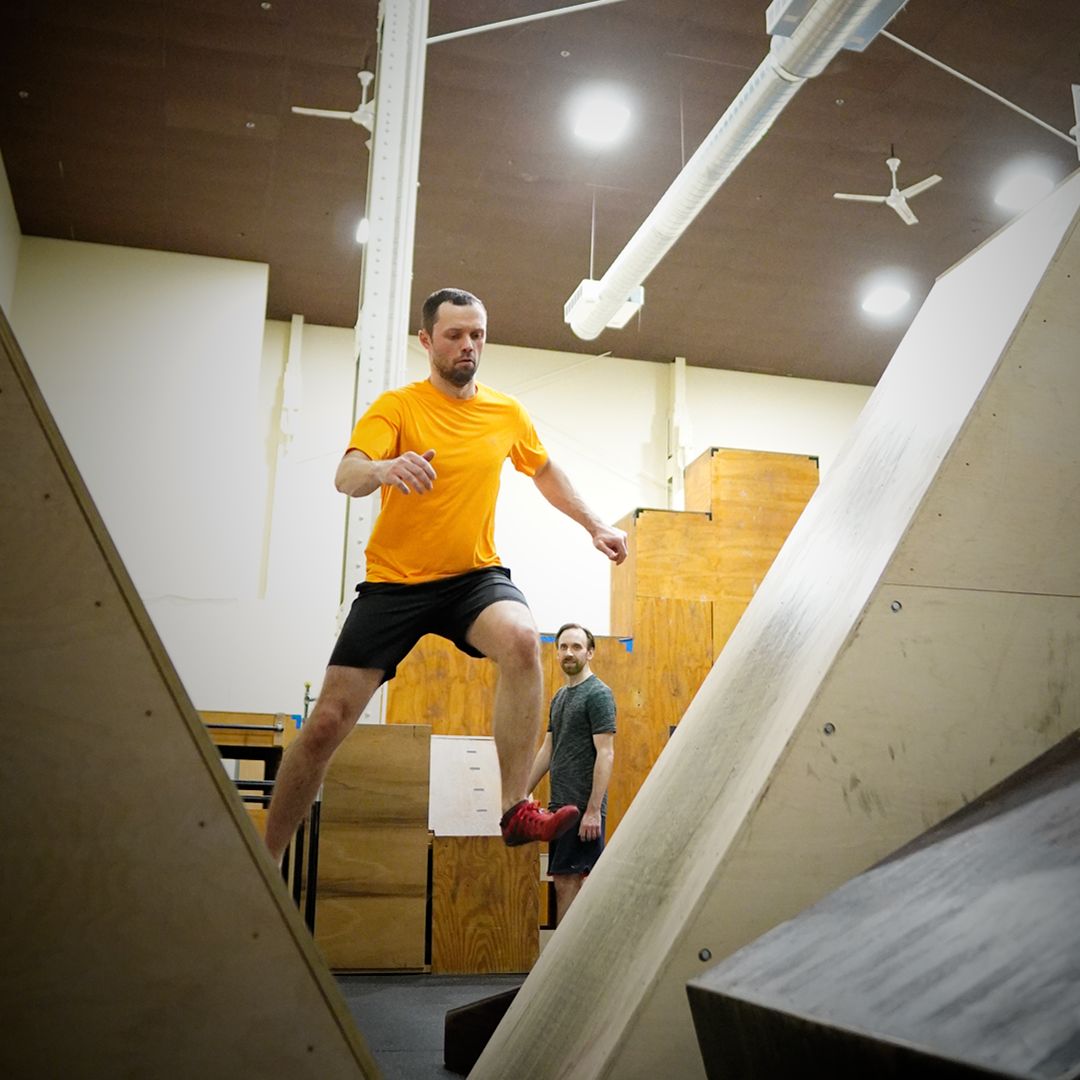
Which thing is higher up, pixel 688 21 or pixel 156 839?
pixel 688 21

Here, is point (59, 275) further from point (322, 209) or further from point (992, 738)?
point (992, 738)

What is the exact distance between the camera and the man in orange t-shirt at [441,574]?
8.16 ft

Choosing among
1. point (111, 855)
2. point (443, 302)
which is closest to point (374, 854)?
point (443, 302)

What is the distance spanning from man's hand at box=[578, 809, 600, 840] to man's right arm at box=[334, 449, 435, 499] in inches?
98.2

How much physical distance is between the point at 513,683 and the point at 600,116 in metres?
5.26

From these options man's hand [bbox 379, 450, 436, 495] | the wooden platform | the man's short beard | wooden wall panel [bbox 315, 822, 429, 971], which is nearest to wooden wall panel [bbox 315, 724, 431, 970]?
wooden wall panel [bbox 315, 822, 429, 971]

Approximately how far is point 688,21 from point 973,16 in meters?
1.62

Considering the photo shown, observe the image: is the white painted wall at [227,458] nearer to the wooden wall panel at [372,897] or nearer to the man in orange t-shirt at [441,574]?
the wooden wall panel at [372,897]

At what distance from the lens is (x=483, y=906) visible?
15.2ft

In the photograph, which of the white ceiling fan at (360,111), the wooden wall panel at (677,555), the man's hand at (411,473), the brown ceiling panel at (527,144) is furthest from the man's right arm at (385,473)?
the wooden wall panel at (677,555)

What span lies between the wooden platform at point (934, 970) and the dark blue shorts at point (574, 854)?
3.33 metres

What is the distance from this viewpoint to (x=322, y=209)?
773cm

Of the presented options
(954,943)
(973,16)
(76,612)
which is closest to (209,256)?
(973,16)

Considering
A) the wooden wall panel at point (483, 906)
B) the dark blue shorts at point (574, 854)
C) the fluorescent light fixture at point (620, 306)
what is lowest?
the wooden wall panel at point (483, 906)
